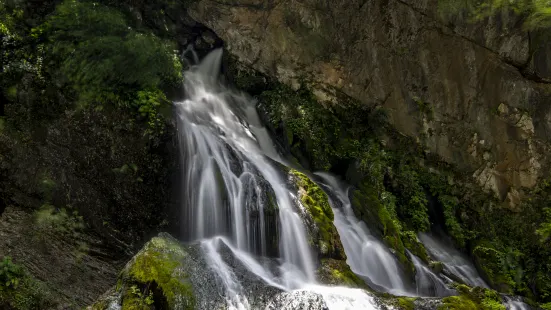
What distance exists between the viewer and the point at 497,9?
38.9ft

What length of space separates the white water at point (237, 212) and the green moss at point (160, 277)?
0.58 metres

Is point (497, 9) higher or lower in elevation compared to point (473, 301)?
higher

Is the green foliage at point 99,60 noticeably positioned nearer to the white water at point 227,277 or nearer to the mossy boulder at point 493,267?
the white water at point 227,277

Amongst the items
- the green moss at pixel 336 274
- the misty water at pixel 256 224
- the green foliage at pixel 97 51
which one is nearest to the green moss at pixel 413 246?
the misty water at pixel 256 224

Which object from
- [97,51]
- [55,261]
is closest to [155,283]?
[55,261]

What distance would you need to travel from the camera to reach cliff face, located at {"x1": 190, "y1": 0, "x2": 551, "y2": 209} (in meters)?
12.0

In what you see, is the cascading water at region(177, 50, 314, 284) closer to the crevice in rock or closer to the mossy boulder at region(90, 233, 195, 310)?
the mossy boulder at region(90, 233, 195, 310)

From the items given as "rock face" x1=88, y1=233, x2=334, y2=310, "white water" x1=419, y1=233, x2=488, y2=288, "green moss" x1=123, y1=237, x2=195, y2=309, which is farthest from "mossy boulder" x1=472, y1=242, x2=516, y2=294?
"green moss" x1=123, y1=237, x2=195, y2=309

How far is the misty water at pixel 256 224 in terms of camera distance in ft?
19.9

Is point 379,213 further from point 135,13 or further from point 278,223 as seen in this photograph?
point 135,13

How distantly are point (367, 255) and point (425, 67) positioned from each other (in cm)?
698

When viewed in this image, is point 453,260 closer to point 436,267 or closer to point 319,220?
point 436,267

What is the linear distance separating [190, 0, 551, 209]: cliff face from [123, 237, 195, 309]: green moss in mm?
8019

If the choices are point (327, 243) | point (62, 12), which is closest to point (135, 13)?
point (62, 12)
